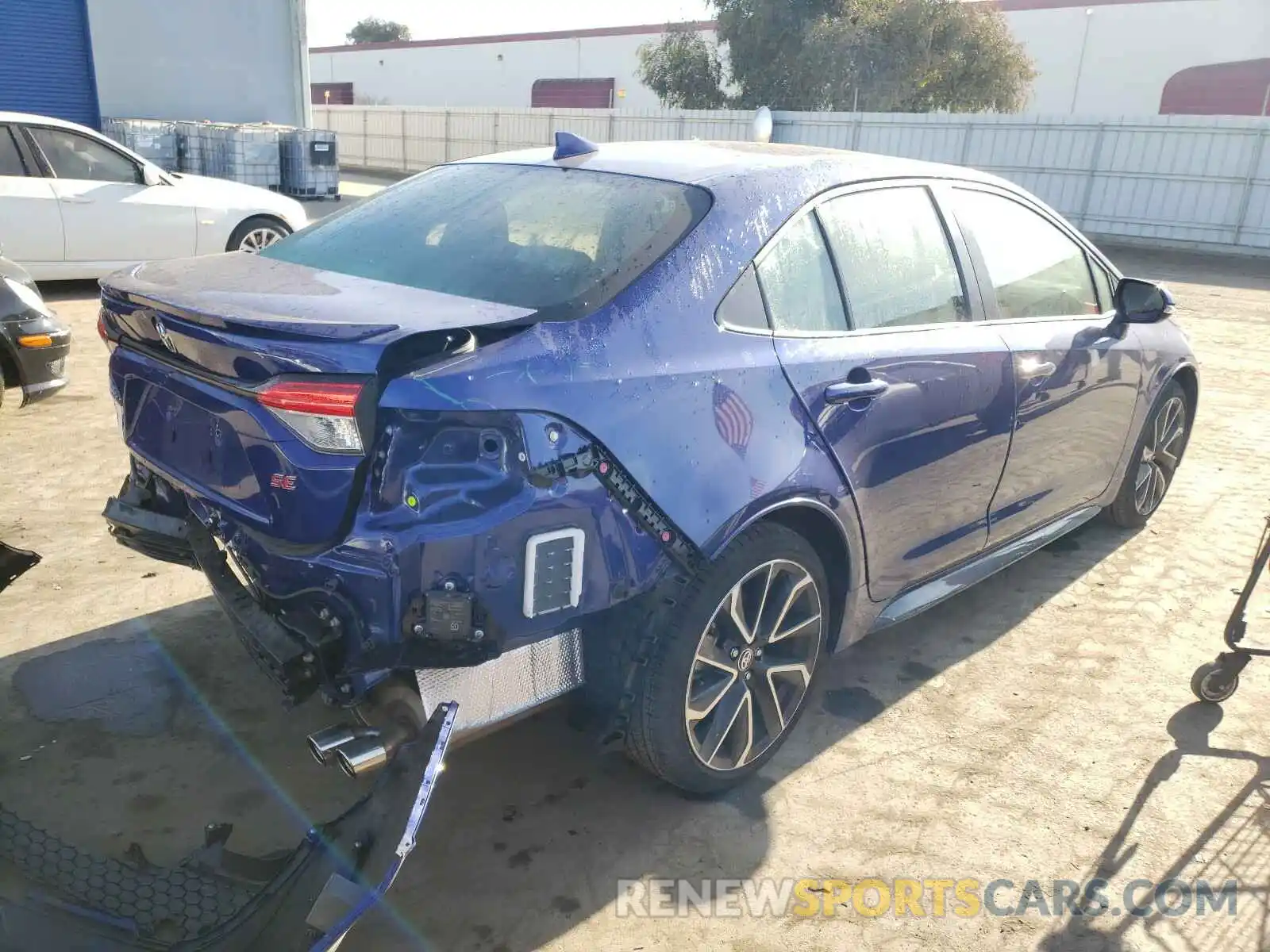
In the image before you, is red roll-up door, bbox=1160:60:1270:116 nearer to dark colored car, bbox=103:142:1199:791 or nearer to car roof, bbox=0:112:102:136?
car roof, bbox=0:112:102:136

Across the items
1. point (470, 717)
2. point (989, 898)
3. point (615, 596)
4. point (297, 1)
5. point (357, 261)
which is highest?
point (297, 1)

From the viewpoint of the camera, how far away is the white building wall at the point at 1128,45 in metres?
28.5

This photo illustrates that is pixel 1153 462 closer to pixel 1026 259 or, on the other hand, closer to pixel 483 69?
pixel 1026 259

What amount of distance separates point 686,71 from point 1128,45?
1379 centimetres

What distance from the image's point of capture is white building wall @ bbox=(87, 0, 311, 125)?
15.9 m

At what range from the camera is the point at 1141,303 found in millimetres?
4086

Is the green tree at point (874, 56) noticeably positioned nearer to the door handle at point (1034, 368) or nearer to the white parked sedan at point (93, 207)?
the white parked sedan at point (93, 207)

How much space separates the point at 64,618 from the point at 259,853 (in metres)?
1.62

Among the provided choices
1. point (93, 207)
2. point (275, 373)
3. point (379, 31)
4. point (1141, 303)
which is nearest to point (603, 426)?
point (275, 373)

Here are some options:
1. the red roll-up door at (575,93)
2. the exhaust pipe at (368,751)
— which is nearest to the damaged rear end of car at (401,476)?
the exhaust pipe at (368,751)

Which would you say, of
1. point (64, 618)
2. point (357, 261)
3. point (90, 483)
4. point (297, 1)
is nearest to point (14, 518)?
point (90, 483)

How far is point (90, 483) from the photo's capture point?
476cm

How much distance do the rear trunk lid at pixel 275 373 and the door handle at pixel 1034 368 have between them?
6.48ft

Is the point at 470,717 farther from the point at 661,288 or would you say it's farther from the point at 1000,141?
the point at 1000,141
